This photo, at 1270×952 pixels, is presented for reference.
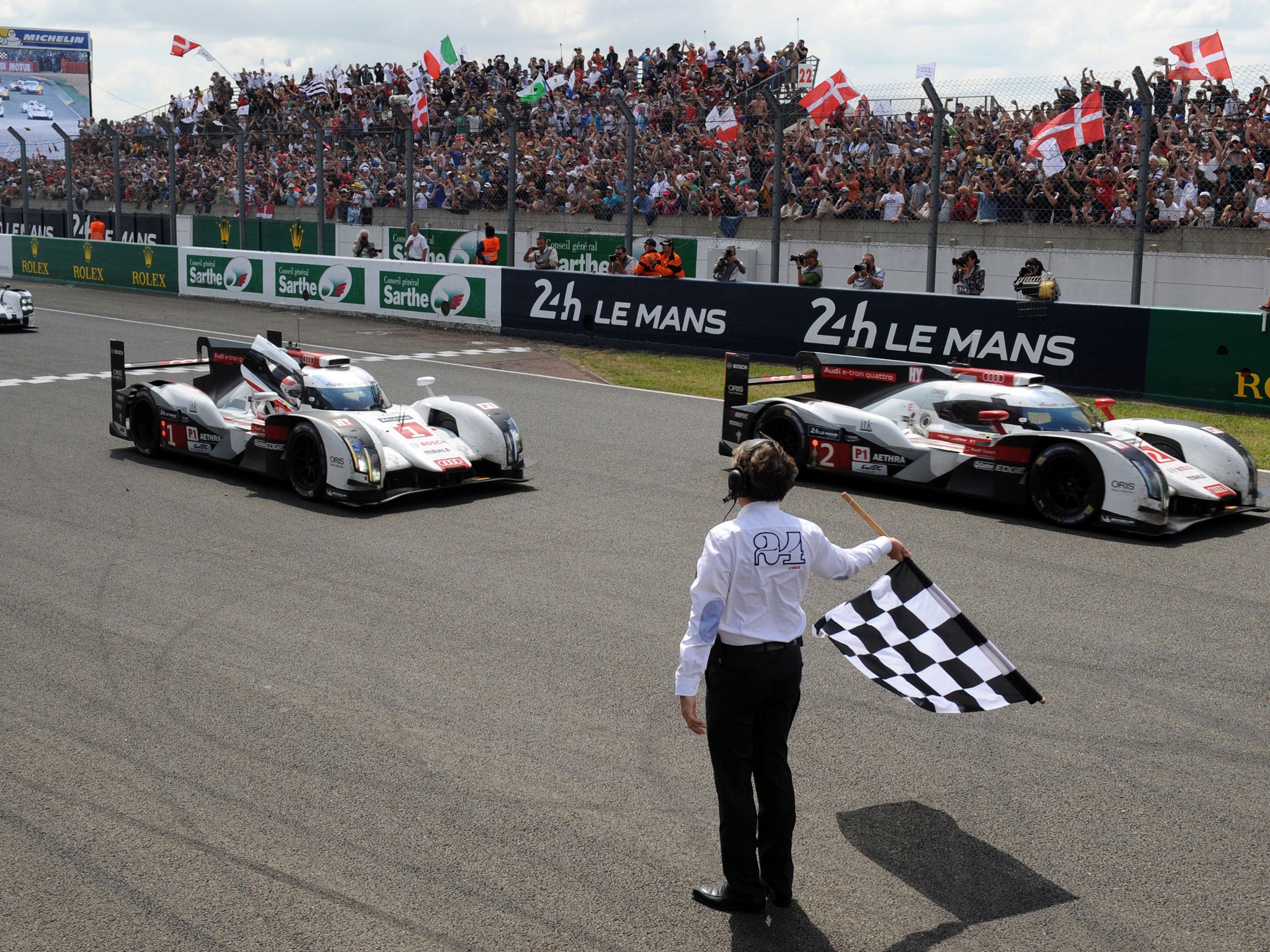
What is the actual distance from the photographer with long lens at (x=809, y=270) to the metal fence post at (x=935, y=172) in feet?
5.77

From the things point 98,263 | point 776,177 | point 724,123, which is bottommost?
point 98,263

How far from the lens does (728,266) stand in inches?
837

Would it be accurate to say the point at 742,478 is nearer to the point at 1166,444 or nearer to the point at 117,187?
the point at 1166,444

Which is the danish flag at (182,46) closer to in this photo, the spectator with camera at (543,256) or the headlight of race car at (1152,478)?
the spectator with camera at (543,256)

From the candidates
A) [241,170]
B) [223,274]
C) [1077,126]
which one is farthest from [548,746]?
[241,170]

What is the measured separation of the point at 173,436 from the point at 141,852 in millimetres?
7739

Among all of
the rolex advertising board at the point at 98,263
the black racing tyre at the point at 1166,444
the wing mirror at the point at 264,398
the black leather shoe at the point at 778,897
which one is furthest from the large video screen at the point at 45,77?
the black leather shoe at the point at 778,897

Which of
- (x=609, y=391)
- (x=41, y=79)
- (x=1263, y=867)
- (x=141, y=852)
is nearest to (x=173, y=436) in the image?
(x=609, y=391)

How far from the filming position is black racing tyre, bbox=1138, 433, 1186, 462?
33.6 feet

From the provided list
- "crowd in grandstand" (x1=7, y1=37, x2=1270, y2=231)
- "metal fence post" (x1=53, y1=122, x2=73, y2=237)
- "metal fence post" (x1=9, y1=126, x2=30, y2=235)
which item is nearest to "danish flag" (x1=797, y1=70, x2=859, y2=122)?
"crowd in grandstand" (x1=7, y1=37, x2=1270, y2=231)

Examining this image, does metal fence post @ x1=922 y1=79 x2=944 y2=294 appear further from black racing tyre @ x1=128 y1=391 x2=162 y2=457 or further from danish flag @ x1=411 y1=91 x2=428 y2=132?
danish flag @ x1=411 y1=91 x2=428 y2=132

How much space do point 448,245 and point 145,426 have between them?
15916mm

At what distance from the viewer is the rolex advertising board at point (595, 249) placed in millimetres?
23594

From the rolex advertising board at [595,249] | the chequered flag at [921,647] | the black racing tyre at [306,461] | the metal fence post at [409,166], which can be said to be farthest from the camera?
the metal fence post at [409,166]
